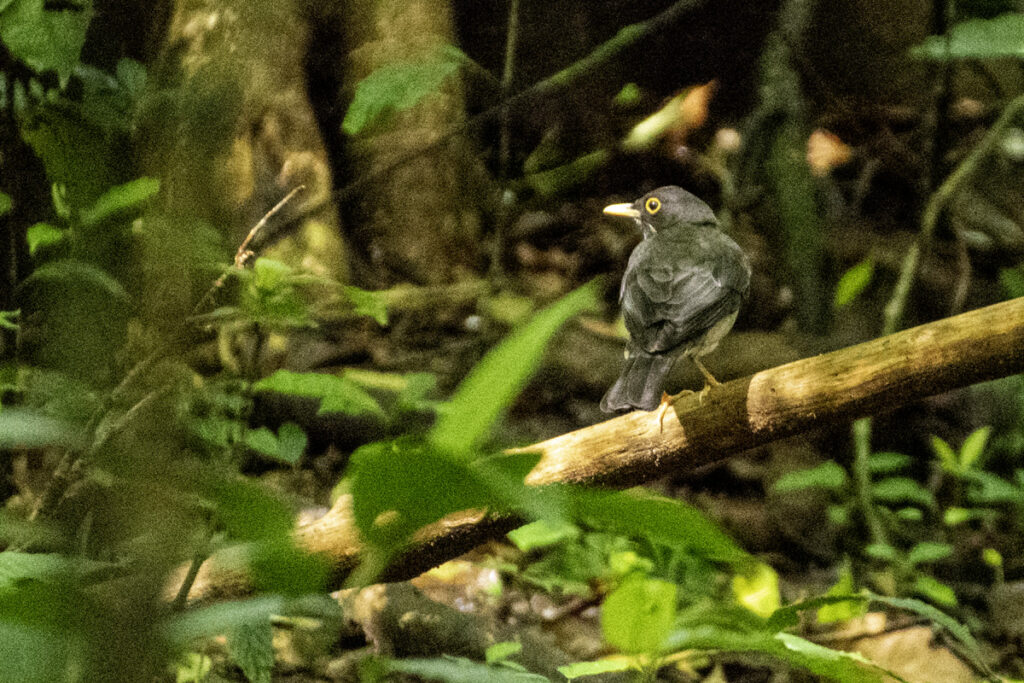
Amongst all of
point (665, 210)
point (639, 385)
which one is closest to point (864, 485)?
point (665, 210)

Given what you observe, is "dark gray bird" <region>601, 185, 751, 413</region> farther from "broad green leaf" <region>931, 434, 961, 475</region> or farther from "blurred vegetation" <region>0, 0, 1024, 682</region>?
"broad green leaf" <region>931, 434, 961, 475</region>

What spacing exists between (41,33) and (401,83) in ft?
2.73

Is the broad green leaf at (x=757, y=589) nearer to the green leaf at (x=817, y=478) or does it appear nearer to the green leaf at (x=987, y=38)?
the green leaf at (x=817, y=478)

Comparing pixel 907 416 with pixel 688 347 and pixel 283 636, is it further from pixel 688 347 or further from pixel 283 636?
pixel 283 636

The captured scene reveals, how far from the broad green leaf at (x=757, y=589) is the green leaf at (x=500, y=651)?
1.04 m

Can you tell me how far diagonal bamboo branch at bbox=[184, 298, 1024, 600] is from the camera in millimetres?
1476

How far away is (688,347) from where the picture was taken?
2.05 m

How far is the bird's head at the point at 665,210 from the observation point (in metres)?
2.46

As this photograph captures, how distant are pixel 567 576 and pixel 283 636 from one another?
1.23m

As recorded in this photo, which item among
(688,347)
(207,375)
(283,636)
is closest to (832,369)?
(688,347)

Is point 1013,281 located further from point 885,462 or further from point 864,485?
point 864,485

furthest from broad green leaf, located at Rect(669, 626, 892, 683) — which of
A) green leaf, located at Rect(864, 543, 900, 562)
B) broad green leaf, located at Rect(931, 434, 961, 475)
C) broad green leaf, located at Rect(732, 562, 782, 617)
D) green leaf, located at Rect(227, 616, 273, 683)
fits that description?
broad green leaf, located at Rect(931, 434, 961, 475)

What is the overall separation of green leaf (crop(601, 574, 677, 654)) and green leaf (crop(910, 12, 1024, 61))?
2.00 meters

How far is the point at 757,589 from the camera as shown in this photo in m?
2.88
